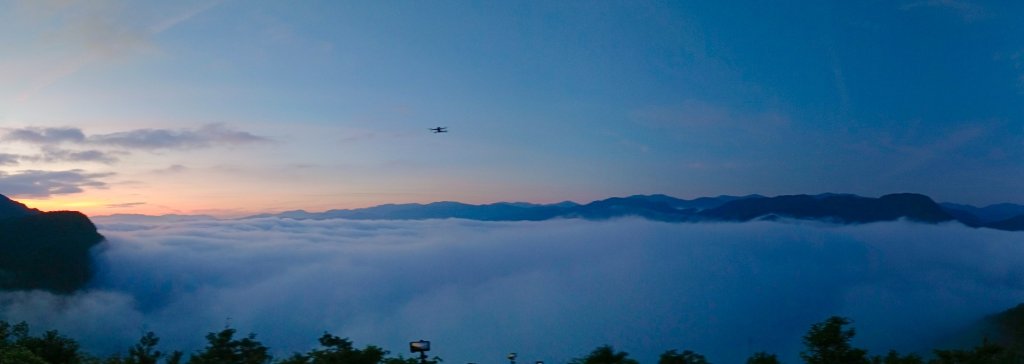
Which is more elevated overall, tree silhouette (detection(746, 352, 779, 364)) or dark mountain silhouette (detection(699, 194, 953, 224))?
dark mountain silhouette (detection(699, 194, 953, 224))

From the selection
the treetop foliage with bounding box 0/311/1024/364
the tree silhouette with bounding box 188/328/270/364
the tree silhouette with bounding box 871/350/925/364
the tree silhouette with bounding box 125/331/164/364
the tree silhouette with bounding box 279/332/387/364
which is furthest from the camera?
the tree silhouette with bounding box 125/331/164/364

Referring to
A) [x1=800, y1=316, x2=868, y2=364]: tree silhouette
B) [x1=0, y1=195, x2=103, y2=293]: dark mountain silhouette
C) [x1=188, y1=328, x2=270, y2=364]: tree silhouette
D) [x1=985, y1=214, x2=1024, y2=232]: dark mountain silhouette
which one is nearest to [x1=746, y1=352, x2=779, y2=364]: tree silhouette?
[x1=800, y1=316, x2=868, y2=364]: tree silhouette

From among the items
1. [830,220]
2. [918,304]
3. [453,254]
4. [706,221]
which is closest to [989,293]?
[918,304]

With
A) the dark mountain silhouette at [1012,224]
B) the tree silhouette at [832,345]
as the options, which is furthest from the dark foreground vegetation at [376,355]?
the dark mountain silhouette at [1012,224]

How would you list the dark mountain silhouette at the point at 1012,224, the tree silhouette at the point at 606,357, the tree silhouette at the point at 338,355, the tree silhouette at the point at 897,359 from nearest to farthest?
1. the tree silhouette at the point at 606,357
2. the tree silhouette at the point at 897,359
3. the tree silhouette at the point at 338,355
4. the dark mountain silhouette at the point at 1012,224

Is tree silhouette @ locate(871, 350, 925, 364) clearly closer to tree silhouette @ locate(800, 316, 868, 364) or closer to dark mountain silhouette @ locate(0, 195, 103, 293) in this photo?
tree silhouette @ locate(800, 316, 868, 364)

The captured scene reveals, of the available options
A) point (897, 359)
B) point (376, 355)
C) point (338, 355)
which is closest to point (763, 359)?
point (897, 359)

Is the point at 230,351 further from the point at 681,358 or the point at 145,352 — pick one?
the point at 681,358

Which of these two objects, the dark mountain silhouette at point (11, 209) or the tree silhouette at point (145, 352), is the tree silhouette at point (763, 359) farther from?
the dark mountain silhouette at point (11, 209)
